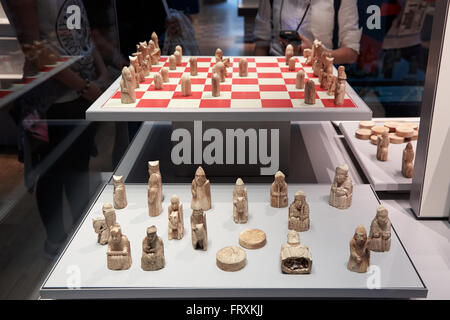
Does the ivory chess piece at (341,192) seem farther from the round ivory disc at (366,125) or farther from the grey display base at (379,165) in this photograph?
the round ivory disc at (366,125)

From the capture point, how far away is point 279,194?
1.92 meters

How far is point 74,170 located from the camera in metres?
3.22

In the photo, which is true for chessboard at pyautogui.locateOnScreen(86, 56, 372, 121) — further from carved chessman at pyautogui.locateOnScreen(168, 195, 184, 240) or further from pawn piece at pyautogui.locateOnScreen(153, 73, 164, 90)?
carved chessman at pyautogui.locateOnScreen(168, 195, 184, 240)

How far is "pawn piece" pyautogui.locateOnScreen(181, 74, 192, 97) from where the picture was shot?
6.89 ft

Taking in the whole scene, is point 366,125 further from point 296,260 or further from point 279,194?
point 296,260

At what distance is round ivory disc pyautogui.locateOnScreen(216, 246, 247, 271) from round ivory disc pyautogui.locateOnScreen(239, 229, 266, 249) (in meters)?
0.06

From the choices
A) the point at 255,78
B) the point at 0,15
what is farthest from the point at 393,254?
the point at 0,15

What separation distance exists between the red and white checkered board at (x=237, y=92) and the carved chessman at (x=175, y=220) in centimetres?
53

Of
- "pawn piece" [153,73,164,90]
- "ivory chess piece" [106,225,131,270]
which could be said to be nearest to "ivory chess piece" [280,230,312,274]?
"ivory chess piece" [106,225,131,270]

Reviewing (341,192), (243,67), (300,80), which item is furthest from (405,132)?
(243,67)

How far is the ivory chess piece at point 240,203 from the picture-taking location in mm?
1797

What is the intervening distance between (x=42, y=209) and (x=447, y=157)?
102 inches

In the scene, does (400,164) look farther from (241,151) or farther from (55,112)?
(55,112)

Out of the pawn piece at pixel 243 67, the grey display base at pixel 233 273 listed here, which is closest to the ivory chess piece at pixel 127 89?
the grey display base at pixel 233 273
